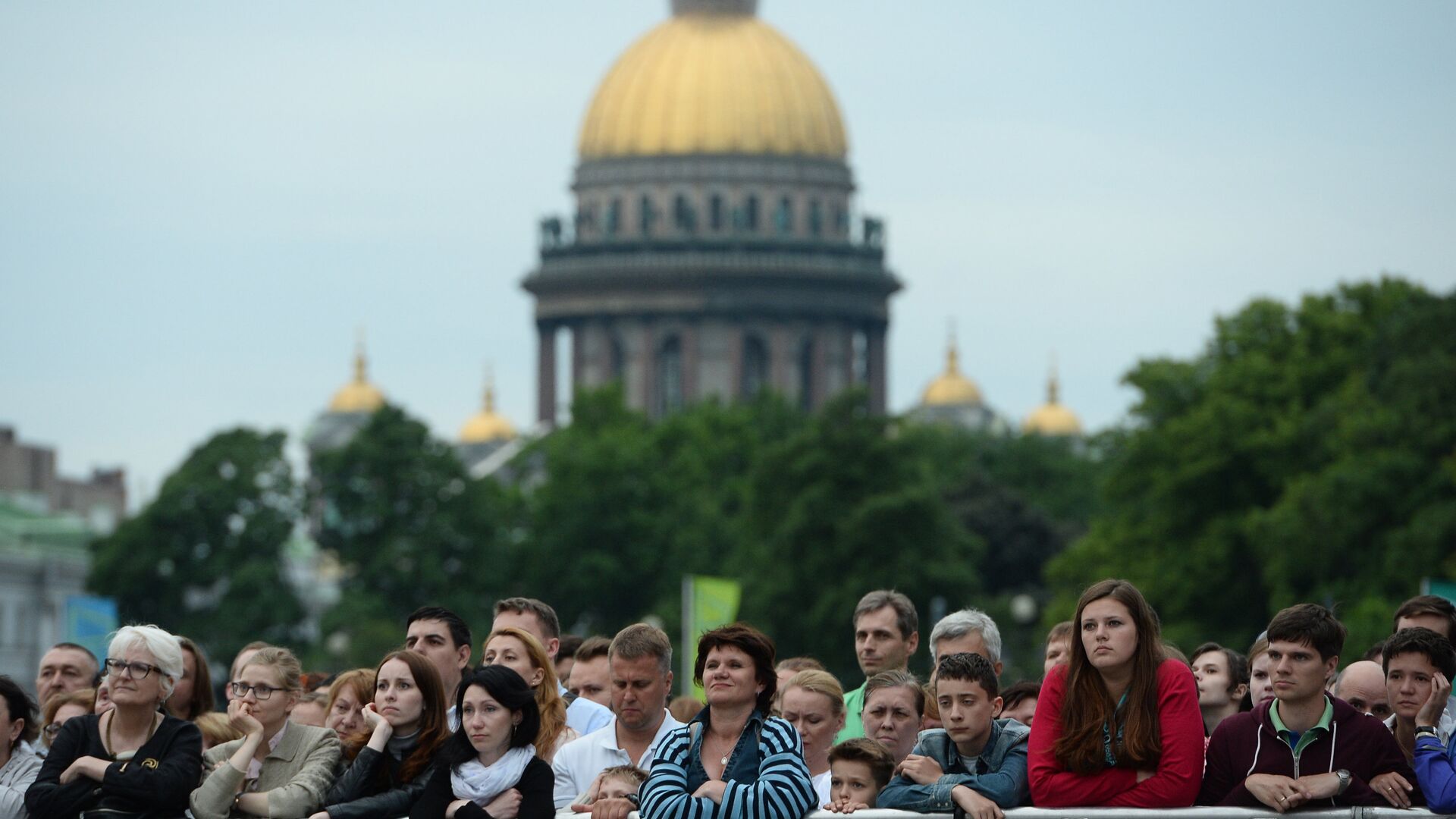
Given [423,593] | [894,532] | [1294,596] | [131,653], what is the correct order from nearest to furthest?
[131,653] < [1294,596] < [894,532] < [423,593]

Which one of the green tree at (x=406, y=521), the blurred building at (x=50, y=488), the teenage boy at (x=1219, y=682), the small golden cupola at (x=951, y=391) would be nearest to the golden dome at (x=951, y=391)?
the small golden cupola at (x=951, y=391)

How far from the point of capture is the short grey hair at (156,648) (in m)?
16.3

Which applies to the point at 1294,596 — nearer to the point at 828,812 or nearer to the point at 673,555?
the point at 673,555

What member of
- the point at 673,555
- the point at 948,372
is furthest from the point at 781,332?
the point at 673,555

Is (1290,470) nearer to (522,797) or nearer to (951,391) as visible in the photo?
(522,797)

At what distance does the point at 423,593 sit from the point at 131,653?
8114cm

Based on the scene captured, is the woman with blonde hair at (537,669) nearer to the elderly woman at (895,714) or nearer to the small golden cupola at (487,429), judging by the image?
the elderly woman at (895,714)

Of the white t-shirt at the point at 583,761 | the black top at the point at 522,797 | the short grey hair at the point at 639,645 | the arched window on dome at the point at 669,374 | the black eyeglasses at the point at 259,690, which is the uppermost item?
the arched window on dome at the point at 669,374

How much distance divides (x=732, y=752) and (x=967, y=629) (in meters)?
2.83

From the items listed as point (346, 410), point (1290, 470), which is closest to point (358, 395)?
point (346, 410)

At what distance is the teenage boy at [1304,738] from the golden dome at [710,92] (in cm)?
14431

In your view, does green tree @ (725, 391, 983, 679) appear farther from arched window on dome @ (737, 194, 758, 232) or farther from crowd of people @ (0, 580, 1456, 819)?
arched window on dome @ (737, 194, 758, 232)

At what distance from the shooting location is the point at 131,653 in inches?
640

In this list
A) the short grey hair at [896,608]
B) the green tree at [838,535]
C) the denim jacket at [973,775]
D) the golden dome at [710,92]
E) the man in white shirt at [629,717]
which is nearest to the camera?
the denim jacket at [973,775]
